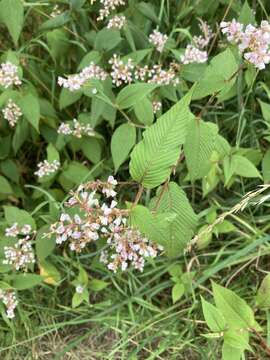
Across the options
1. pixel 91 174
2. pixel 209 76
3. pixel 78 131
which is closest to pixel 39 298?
pixel 91 174

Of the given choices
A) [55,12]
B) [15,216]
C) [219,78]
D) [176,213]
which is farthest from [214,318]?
[55,12]

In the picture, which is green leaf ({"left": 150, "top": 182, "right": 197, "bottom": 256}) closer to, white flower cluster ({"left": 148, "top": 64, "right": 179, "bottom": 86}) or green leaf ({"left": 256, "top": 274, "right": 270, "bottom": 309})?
green leaf ({"left": 256, "top": 274, "right": 270, "bottom": 309})

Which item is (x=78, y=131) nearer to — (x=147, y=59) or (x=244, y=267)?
(x=147, y=59)

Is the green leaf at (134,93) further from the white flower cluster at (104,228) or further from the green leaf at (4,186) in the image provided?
the green leaf at (4,186)

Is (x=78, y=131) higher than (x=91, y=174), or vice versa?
(x=78, y=131)

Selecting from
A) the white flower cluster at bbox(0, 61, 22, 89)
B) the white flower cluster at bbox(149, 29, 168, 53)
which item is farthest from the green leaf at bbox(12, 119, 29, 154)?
the white flower cluster at bbox(149, 29, 168, 53)
